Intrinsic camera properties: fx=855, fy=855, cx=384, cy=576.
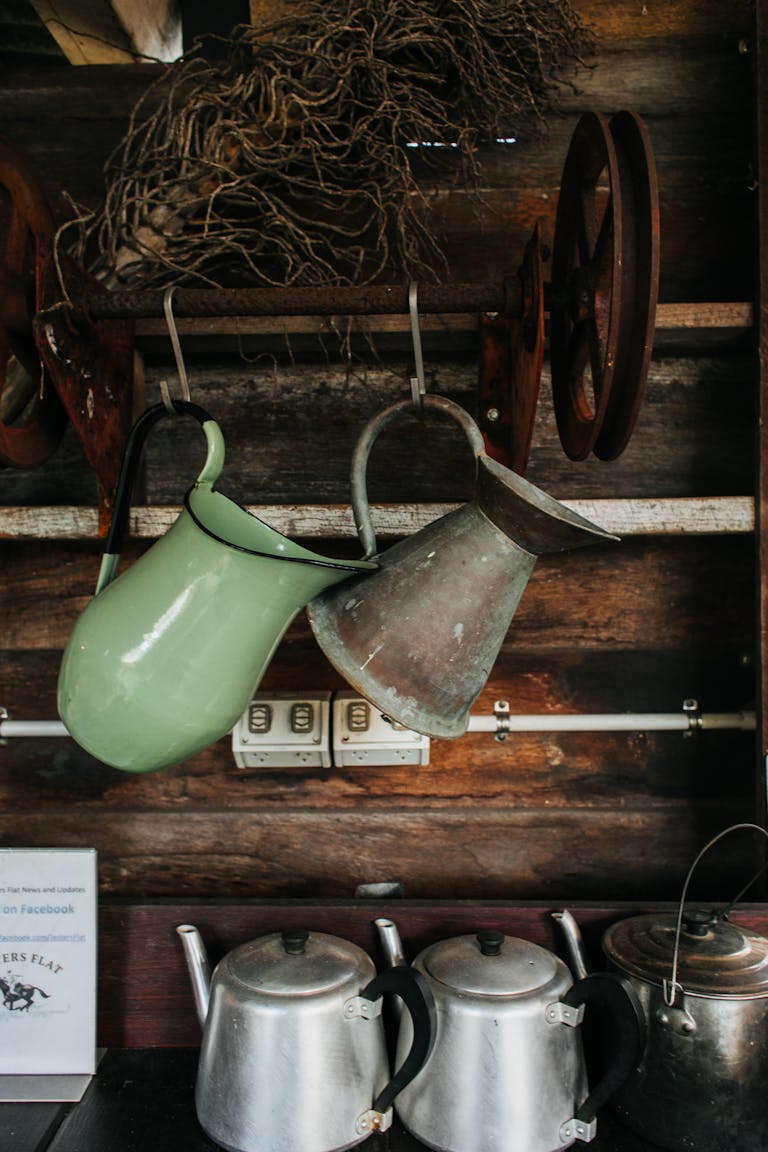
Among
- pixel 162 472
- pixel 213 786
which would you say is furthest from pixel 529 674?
pixel 162 472

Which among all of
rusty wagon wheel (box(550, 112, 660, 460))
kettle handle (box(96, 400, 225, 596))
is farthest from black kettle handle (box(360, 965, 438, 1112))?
rusty wagon wheel (box(550, 112, 660, 460))

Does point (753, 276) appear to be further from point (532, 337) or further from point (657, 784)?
point (657, 784)

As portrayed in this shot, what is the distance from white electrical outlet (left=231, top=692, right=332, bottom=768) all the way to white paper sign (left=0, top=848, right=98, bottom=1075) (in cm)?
26

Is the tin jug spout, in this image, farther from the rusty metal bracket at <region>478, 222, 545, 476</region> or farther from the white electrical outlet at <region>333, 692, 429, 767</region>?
the white electrical outlet at <region>333, 692, 429, 767</region>

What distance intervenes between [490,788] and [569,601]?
0.32 m

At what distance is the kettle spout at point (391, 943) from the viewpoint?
1112 mm

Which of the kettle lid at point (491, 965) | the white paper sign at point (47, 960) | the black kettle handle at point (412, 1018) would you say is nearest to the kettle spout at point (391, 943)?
the kettle lid at point (491, 965)

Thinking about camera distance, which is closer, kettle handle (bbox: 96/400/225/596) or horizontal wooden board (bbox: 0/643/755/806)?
kettle handle (bbox: 96/400/225/596)

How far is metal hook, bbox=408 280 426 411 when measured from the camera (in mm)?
940

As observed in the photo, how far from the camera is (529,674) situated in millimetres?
1350

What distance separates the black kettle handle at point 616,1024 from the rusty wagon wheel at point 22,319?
92cm

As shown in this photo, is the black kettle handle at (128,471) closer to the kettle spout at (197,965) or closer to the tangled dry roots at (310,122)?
the tangled dry roots at (310,122)

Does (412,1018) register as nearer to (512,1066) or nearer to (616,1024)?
(512,1066)

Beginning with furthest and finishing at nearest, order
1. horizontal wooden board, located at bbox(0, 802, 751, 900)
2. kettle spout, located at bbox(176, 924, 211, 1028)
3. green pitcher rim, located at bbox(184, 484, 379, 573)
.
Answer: horizontal wooden board, located at bbox(0, 802, 751, 900) → kettle spout, located at bbox(176, 924, 211, 1028) → green pitcher rim, located at bbox(184, 484, 379, 573)
